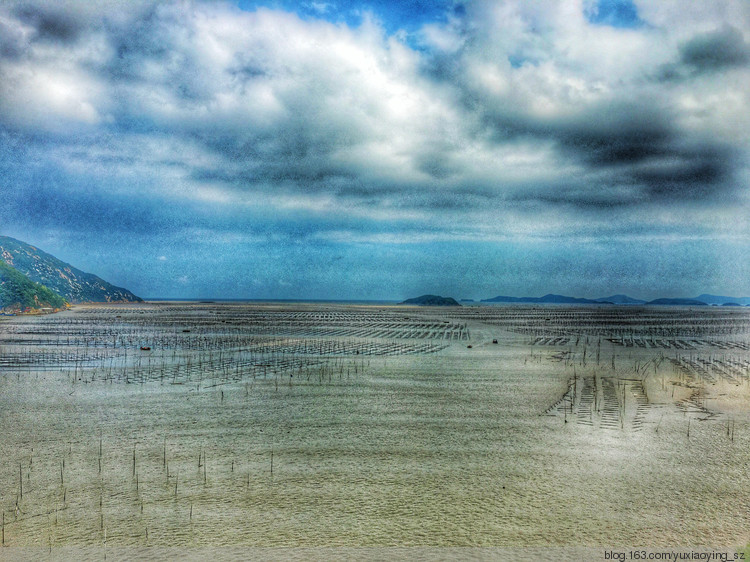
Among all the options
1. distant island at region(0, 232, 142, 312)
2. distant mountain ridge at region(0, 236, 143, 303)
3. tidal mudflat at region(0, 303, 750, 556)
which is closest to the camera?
tidal mudflat at region(0, 303, 750, 556)

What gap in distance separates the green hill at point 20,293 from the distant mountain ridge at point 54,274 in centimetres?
4663

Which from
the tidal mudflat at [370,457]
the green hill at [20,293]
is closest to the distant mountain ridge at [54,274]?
the green hill at [20,293]

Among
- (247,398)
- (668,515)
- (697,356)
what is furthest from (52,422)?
(697,356)

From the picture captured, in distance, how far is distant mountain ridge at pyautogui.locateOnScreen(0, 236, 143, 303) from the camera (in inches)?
6014

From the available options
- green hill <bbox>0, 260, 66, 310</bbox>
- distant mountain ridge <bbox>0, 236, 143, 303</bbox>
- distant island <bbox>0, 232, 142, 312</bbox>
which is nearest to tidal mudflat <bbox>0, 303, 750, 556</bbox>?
green hill <bbox>0, 260, 66, 310</bbox>

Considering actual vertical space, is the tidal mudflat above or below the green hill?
below

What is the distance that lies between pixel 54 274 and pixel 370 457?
18763cm

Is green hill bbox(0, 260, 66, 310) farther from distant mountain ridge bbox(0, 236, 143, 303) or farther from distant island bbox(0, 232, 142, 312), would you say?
distant mountain ridge bbox(0, 236, 143, 303)

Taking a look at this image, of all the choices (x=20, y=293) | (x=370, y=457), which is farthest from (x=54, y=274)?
(x=370, y=457)

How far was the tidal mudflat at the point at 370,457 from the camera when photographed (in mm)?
9500

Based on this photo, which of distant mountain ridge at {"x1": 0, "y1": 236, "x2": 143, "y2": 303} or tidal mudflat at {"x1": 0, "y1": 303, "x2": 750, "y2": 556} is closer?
tidal mudflat at {"x1": 0, "y1": 303, "x2": 750, "y2": 556}

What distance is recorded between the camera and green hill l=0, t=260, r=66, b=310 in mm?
91875

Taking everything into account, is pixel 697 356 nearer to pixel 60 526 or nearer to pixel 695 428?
pixel 695 428

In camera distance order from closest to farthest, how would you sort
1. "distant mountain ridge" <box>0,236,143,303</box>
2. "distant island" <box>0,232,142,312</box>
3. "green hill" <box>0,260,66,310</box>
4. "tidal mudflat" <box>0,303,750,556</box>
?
"tidal mudflat" <box>0,303,750,556</box> → "green hill" <box>0,260,66,310</box> → "distant island" <box>0,232,142,312</box> → "distant mountain ridge" <box>0,236,143,303</box>
